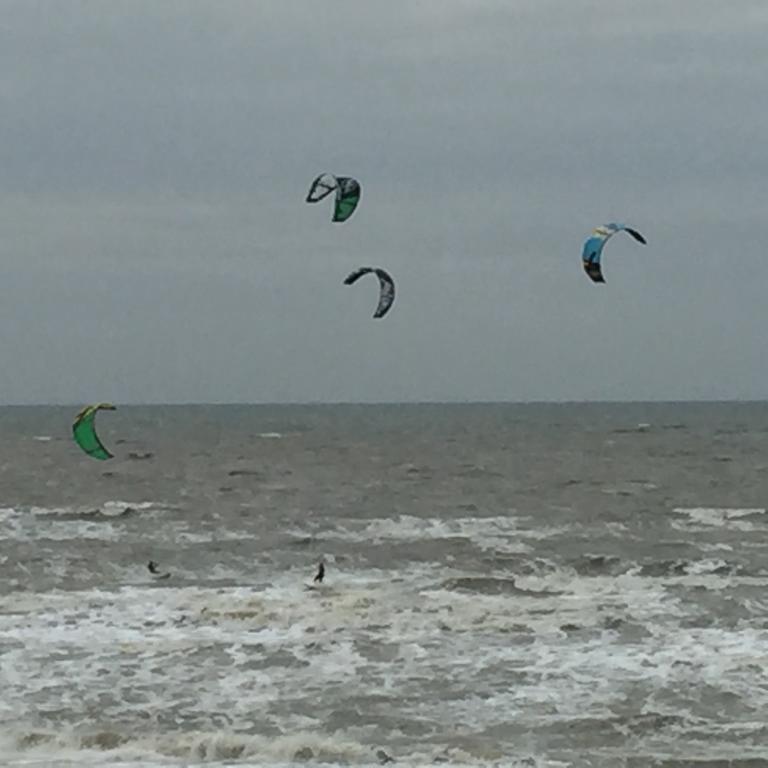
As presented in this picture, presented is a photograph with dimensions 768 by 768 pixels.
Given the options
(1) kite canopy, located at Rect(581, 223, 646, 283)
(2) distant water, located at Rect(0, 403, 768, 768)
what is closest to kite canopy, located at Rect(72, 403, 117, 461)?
(2) distant water, located at Rect(0, 403, 768, 768)

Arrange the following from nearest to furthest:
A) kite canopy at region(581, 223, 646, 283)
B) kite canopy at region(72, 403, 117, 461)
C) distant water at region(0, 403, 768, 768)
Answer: distant water at region(0, 403, 768, 768)
kite canopy at region(581, 223, 646, 283)
kite canopy at region(72, 403, 117, 461)

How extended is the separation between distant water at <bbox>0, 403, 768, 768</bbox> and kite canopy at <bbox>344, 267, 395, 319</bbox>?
4178 millimetres

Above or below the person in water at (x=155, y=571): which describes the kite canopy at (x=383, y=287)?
above

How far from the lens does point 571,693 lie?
1512 centimetres

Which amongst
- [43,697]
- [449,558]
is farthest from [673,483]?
[43,697]

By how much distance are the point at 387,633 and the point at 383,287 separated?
6.96m

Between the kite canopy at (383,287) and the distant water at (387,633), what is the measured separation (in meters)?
4.18

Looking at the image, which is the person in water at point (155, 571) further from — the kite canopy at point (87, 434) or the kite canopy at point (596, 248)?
the kite canopy at point (596, 248)

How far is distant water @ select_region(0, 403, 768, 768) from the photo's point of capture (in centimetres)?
1343

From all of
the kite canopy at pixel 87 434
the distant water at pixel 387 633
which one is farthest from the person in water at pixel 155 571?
the kite canopy at pixel 87 434

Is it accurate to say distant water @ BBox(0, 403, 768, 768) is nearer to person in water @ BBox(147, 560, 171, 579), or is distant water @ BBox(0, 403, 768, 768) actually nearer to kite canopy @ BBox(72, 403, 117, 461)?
person in water @ BBox(147, 560, 171, 579)

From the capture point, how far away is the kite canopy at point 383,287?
72.6 ft

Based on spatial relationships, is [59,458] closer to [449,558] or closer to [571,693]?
[449,558]

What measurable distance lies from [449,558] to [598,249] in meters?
7.59
